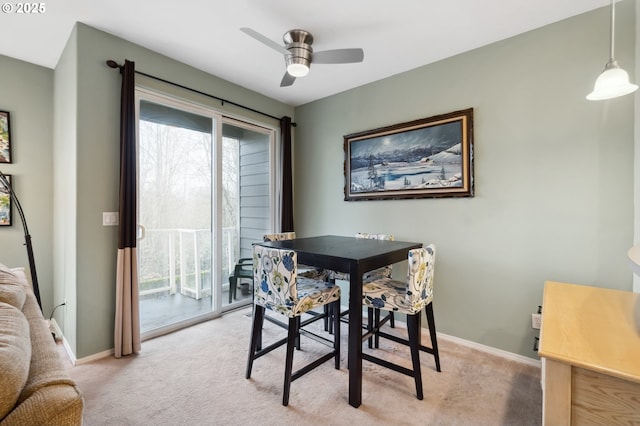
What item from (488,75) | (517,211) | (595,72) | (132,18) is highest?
(132,18)

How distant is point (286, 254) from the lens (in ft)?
5.86

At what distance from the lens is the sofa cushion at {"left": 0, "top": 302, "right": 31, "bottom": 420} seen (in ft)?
2.19

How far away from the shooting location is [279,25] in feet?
7.44

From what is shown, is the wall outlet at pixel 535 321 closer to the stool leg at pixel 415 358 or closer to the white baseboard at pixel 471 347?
the white baseboard at pixel 471 347

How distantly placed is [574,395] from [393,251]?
137 centimetres

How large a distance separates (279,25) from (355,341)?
2.43 meters

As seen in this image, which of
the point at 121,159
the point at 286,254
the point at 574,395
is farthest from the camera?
the point at 121,159

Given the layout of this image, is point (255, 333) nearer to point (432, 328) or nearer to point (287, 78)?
point (432, 328)

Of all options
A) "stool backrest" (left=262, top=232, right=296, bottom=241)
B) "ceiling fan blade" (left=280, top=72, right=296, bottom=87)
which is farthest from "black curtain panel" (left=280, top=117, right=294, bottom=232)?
"ceiling fan blade" (left=280, top=72, right=296, bottom=87)

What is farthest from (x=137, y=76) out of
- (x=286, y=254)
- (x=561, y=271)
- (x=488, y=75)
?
(x=561, y=271)

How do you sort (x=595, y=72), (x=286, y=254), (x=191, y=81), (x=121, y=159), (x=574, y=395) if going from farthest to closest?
(x=191, y=81), (x=121, y=159), (x=595, y=72), (x=286, y=254), (x=574, y=395)

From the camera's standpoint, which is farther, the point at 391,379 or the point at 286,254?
the point at 391,379

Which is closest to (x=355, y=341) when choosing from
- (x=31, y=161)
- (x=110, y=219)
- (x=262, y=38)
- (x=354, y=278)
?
(x=354, y=278)

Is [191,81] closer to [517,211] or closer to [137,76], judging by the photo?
[137,76]
